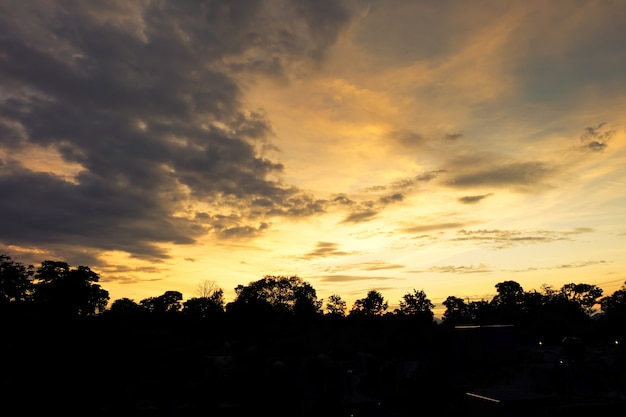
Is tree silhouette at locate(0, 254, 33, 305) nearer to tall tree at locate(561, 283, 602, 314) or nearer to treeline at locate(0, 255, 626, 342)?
treeline at locate(0, 255, 626, 342)

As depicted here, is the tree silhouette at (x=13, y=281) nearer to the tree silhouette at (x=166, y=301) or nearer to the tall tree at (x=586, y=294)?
the tree silhouette at (x=166, y=301)

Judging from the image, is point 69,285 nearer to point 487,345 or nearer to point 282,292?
point 282,292

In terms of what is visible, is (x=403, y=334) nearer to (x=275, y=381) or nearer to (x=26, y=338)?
(x=275, y=381)

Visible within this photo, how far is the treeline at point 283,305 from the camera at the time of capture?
5026 centimetres

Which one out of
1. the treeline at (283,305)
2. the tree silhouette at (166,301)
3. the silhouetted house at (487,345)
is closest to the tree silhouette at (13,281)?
the treeline at (283,305)

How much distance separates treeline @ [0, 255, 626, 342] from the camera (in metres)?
50.3

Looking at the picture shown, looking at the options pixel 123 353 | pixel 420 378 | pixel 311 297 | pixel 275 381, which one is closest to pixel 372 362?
pixel 420 378

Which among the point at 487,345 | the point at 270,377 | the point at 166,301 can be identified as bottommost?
the point at 270,377

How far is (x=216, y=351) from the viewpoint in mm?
48000

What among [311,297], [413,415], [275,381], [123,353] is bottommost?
[413,415]

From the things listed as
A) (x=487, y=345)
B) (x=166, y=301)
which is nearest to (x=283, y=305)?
(x=166, y=301)

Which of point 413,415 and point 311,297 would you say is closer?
point 413,415

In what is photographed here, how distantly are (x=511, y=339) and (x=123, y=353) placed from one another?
118ft

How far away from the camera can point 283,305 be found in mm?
119938
